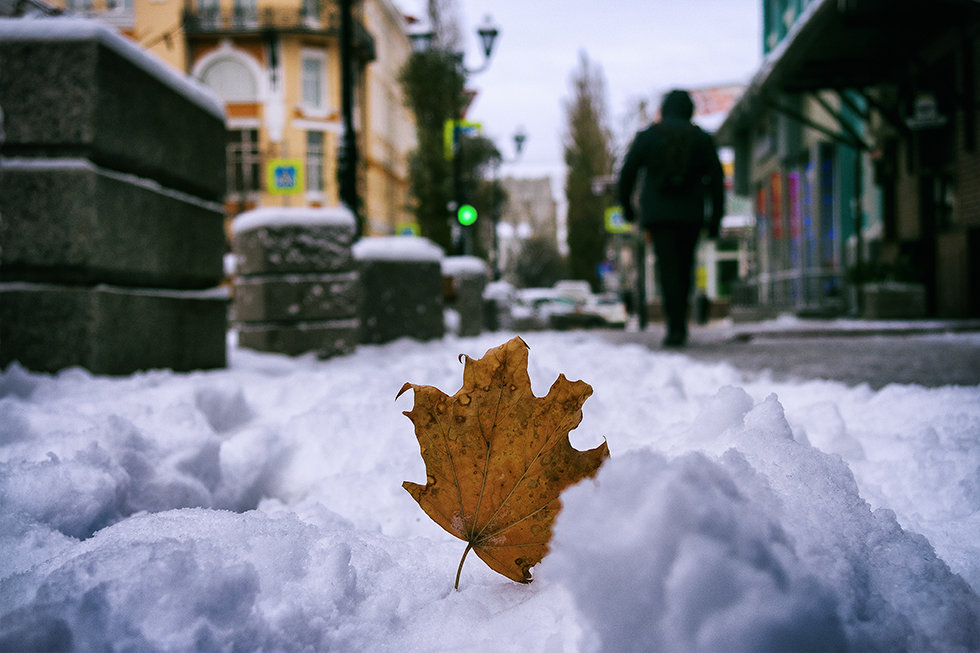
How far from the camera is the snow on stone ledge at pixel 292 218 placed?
5395 mm

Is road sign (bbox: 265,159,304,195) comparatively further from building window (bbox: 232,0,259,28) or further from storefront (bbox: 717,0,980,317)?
storefront (bbox: 717,0,980,317)

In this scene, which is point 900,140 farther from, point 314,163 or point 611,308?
point 314,163

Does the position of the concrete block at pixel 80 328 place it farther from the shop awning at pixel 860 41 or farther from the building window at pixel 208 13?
the building window at pixel 208 13

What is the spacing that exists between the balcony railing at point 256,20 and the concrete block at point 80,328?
98.7ft

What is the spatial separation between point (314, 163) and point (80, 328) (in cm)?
2967

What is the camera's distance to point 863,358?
4.43 m

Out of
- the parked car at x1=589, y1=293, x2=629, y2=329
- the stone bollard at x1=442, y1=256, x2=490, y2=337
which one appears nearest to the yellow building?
the parked car at x1=589, y1=293, x2=629, y2=329

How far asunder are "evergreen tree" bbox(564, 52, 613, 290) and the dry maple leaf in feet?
141

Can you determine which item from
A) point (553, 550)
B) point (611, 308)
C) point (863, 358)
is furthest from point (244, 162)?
point (553, 550)

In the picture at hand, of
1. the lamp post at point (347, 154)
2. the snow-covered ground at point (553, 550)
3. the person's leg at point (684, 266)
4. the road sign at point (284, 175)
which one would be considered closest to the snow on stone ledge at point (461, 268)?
the lamp post at point (347, 154)

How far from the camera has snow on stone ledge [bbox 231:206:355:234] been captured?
5.39 m

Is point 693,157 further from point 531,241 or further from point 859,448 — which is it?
point 531,241

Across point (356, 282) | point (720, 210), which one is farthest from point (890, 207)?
point (356, 282)

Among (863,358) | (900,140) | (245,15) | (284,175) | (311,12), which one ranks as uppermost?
(311,12)
